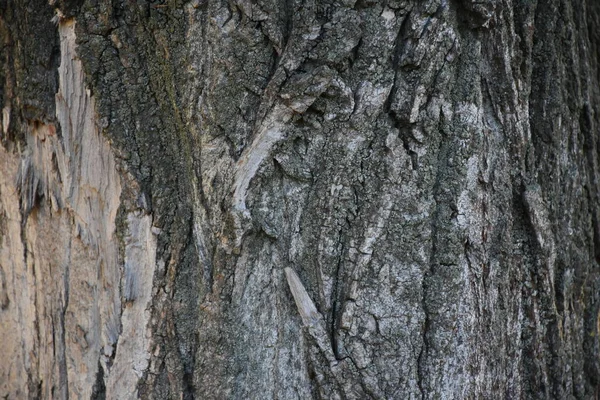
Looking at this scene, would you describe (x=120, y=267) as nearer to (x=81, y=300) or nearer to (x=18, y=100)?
(x=81, y=300)

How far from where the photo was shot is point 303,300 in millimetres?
1724

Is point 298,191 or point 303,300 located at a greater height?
point 298,191

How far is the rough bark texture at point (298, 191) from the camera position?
1.66 meters

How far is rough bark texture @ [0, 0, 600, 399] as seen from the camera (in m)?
1.66

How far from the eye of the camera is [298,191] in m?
1.71

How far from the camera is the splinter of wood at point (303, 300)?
5.64ft

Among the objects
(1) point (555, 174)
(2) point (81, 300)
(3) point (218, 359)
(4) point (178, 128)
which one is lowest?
(3) point (218, 359)

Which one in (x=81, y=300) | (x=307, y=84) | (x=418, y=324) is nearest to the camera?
(x=307, y=84)

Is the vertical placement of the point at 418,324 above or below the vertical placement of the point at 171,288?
below

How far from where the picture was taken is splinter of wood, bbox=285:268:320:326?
5.64 feet

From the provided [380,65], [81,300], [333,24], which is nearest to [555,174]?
[380,65]

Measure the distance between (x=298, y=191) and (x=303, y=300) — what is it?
33 cm

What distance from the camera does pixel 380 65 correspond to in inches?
64.9

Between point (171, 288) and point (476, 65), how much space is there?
3.87 feet
